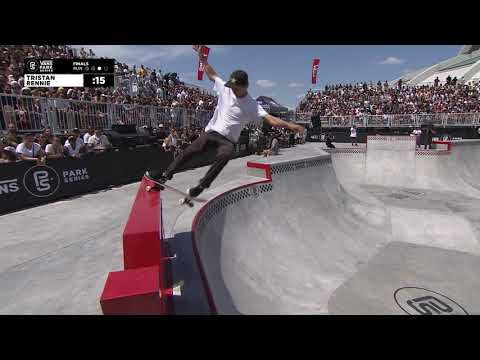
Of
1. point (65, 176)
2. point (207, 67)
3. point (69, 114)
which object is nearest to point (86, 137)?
point (69, 114)

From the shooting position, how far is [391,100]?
3164cm

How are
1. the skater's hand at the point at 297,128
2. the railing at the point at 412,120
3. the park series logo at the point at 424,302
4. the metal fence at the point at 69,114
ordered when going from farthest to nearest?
the railing at the point at 412,120
the metal fence at the point at 69,114
the park series logo at the point at 424,302
the skater's hand at the point at 297,128

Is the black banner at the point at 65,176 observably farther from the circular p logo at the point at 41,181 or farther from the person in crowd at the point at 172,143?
the person in crowd at the point at 172,143

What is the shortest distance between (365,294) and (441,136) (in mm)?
25398

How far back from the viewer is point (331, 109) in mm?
34438

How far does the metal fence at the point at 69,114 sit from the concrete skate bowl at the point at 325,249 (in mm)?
6975

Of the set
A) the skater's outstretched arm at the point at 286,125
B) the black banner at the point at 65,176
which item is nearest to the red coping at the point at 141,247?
the skater's outstretched arm at the point at 286,125

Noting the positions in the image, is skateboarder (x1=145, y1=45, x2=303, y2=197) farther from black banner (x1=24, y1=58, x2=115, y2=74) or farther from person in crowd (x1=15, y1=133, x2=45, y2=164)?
black banner (x1=24, y1=58, x2=115, y2=74)

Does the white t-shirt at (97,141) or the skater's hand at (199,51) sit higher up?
the skater's hand at (199,51)

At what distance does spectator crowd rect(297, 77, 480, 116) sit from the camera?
28.3 metres

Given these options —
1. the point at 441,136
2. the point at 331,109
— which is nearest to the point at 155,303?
the point at 441,136
